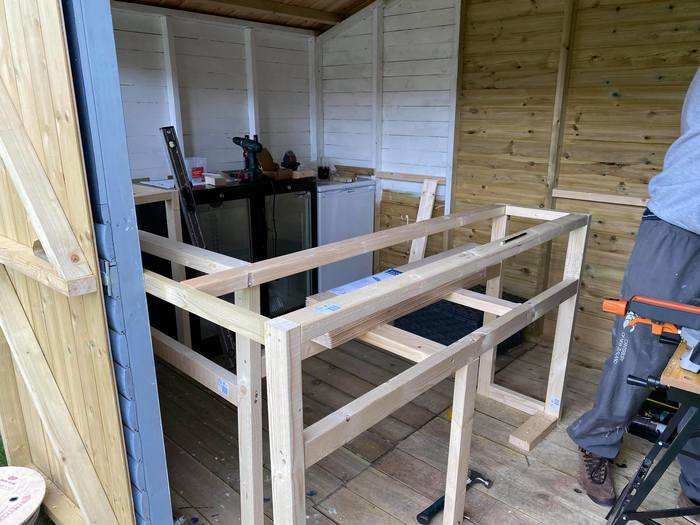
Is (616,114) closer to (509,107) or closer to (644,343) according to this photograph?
(509,107)

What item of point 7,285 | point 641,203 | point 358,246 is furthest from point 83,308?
point 641,203

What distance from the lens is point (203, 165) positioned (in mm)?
3279

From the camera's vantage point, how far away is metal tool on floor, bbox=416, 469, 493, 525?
1798 millimetres

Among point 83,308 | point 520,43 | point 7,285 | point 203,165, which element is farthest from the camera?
point 203,165

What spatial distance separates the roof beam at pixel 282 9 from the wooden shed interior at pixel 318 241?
0.07ft

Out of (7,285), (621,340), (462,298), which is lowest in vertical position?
(621,340)

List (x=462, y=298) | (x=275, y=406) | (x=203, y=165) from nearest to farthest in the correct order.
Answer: (x=275, y=406) < (x=462, y=298) < (x=203, y=165)

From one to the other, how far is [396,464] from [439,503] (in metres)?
0.29

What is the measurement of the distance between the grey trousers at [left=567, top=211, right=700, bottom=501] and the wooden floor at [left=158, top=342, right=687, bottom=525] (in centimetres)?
21

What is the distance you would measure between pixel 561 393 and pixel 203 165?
8.01ft

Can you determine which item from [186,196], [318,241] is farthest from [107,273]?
[318,241]

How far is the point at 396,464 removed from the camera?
2111 mm

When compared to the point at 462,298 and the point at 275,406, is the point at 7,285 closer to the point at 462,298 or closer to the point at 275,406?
the point at 275,406

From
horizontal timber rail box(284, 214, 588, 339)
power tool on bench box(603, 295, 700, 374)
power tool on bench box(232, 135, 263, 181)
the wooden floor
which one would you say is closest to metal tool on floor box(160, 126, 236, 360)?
the wooden floor
